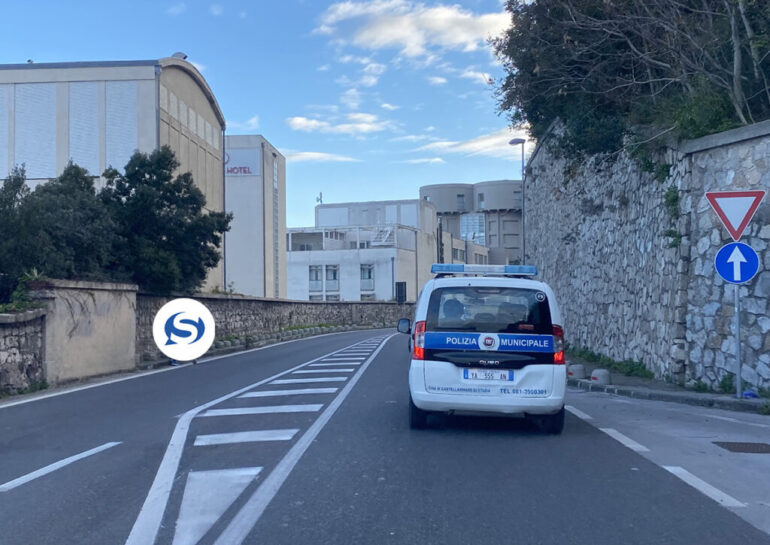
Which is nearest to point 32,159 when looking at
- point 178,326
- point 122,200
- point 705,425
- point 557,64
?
point 122,200

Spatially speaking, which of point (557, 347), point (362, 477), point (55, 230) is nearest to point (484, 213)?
point (55, 230)

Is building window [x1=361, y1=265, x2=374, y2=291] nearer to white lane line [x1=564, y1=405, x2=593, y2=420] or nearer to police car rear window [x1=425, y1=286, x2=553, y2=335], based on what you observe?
white lane line [x1=564, y1=405, x2=593, y2=420]

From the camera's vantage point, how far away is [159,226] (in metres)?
23.6

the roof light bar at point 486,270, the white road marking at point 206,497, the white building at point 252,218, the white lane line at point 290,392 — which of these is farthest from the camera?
the white building at point 252,218

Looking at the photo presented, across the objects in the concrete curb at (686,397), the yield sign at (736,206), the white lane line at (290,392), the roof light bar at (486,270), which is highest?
the yield sign at (736,206)

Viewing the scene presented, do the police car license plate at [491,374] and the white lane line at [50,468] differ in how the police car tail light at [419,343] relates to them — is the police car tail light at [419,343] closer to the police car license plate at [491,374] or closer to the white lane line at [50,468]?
the police car license plate at [491,374]

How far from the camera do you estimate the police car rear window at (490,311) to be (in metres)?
9.11

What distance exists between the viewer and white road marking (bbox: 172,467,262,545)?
544 centimetres

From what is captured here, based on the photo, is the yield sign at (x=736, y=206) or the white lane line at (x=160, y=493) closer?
the white lane line at (x=160, y=493)

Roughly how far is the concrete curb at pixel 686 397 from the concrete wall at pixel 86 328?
10738 mm

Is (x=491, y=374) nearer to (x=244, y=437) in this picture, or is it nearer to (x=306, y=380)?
(x=244, y=437)

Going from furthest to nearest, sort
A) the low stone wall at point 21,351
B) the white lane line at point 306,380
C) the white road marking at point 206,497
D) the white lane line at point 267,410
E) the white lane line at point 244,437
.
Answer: the white lane line at point 306,380 < the low stone wall at point 21,351 < the white lane line at point 267,410 < the white lane line at point 244,437 < the white road marking at point 206,497

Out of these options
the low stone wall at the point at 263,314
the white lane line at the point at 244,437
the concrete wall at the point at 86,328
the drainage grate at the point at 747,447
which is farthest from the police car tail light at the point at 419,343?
the low stone wall at the point at 263,314

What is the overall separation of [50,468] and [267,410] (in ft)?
13.2
